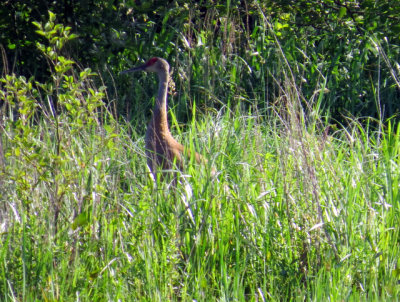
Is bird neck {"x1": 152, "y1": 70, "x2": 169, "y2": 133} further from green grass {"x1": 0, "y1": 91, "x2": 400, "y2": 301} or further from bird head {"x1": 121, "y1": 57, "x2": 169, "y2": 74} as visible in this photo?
green grass {"x1": 0, "y1": 91, "x2": 400, "y2": 301}

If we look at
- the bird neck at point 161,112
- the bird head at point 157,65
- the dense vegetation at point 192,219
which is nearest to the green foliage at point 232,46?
the bird head at point 157,65

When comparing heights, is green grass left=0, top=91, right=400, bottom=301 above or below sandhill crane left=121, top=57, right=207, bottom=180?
below

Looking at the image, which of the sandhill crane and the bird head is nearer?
the sandhill crane

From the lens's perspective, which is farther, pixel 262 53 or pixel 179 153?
pixel 262 53

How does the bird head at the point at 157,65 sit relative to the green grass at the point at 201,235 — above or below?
above

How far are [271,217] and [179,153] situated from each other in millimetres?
1090

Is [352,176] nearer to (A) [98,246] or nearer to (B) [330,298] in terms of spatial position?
(B) [330,298]

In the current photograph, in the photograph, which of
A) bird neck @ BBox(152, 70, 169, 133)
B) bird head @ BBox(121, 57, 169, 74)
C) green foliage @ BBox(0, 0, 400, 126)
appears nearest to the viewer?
bird neck @ BBox(152, 70, 169, 133)

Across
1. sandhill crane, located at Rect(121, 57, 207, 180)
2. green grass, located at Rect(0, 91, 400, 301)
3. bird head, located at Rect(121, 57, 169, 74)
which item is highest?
bird head, located at Rect(121, 57, 169, 74)

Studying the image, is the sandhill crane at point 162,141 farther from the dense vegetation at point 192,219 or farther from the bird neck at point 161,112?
the dense vegetation at point 192,219

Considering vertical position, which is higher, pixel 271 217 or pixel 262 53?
pixel 262 53

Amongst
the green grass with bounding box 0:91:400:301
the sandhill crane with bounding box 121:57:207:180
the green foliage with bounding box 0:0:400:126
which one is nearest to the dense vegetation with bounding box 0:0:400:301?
the green grass with bounding box 0:91:400:301

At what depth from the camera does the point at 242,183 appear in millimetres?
3955

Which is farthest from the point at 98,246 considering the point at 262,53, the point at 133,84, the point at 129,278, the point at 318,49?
the point at 318,49
